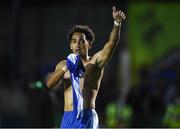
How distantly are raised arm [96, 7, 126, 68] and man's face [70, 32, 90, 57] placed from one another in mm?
179

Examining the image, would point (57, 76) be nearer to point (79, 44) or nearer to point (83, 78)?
point (83, 78)

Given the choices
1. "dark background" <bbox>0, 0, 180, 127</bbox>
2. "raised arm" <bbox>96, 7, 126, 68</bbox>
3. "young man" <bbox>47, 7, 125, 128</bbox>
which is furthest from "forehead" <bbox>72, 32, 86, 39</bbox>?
"dark background" <bbox>0, 0, 180, 127</bbox>

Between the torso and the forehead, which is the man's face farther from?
the torso

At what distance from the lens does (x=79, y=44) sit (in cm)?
965

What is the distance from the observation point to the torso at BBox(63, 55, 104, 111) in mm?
9719

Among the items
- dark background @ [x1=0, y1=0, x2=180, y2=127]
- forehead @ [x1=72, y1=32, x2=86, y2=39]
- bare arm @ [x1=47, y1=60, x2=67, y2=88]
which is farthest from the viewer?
dark background @ [x1=0, y1=0, x2=180, y2=127]

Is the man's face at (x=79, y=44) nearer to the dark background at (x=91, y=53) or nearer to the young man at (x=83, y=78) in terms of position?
the young man at (x=83, y=78)

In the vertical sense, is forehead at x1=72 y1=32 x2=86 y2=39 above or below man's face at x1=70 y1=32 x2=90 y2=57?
above

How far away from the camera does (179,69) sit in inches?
900

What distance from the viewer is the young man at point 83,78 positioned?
961 centimetres

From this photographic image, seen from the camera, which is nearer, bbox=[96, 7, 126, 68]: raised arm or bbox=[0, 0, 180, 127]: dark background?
bbox=[96, 7, 126, 68]: raised arm

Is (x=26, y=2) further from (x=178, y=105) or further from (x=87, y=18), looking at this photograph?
(x=178, y=105)

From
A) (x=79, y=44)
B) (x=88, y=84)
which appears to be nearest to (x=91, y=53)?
(x=88, y=84)

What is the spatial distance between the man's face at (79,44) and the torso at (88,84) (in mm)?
151
